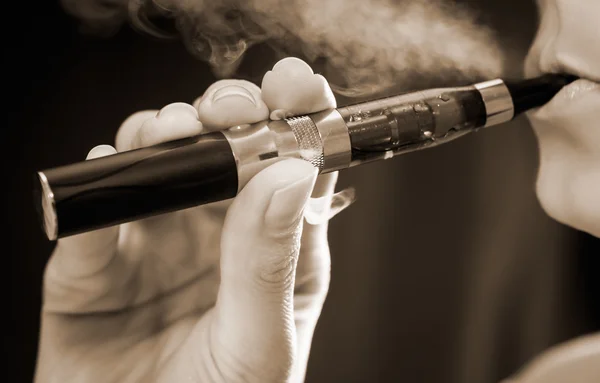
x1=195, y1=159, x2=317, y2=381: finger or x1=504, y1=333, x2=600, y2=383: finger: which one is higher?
x1=195, y1=159, x2=317, y2=381: finger

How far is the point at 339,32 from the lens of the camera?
2.49 ft

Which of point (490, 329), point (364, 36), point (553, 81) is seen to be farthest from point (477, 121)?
point (490, 329)

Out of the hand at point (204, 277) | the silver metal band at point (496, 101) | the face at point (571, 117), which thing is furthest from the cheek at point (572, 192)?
the hand at point (204, 277)

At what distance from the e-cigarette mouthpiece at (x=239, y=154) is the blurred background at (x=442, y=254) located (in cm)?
29

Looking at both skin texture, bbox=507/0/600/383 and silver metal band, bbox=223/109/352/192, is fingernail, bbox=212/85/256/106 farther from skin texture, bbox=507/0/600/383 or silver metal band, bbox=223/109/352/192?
skin texture, bbox=507/0/600/383

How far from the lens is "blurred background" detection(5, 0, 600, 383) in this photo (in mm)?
715

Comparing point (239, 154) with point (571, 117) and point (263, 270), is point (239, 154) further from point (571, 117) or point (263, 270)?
point (571, 117)

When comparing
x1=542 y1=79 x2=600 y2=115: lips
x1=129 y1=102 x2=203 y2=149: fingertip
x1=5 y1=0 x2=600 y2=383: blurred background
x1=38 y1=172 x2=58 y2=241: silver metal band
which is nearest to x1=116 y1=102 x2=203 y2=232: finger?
x1=129 y1=102 x2=203 y2=149: fingertip

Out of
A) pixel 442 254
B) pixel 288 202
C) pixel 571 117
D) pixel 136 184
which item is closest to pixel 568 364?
pixel 442 254

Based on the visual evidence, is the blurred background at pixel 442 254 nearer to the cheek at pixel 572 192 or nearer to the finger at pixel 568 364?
the finger at pixel 568 364

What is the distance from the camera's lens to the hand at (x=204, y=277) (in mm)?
449

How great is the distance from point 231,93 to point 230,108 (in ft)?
0.05

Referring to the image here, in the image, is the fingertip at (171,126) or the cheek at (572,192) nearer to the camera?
the fingertip at (171,126)

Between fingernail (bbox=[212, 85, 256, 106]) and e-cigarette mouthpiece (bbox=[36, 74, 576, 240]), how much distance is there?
0.03 metres
